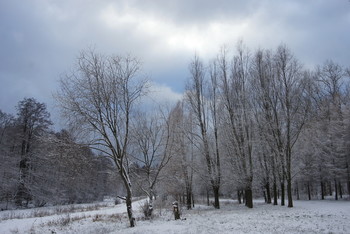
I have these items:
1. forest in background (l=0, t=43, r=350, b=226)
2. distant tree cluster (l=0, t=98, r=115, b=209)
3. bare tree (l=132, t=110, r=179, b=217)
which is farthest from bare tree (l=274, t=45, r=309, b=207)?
distant tree cluster (l=0, t=98, r=115, b=209)

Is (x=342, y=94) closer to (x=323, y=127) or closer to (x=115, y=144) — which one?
(x=323, y=127)

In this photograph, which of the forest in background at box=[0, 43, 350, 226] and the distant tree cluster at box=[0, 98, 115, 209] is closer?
the forest in background at box=[0, 43, 350, 226]

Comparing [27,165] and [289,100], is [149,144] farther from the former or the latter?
[27,165]

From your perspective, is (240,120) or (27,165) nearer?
(240,120)

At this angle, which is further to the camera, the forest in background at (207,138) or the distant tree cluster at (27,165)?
the distant tree cluster at (27,165)

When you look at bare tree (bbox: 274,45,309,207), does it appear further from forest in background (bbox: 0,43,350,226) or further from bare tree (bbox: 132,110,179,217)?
bare tree (bbox: 132,110,179,217)

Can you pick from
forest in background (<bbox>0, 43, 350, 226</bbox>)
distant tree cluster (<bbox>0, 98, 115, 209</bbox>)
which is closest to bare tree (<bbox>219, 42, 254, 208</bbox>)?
forest in background (<bbox>0, 43, 350, 226</bbox>)

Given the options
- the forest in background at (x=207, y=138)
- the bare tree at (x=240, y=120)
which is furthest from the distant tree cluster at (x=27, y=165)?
the bare tree at (x=240, y=120)

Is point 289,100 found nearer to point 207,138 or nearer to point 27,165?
point 207,138

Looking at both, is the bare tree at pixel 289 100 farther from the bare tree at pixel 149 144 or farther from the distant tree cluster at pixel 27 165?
the distant tree cluster at pixel 27 165

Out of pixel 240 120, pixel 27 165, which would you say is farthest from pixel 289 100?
pixel 27 165

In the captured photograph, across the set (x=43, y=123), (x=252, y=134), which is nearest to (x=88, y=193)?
(x=43, y=123)

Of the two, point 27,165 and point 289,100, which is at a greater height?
point 289,100

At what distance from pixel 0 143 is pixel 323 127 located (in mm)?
40628
